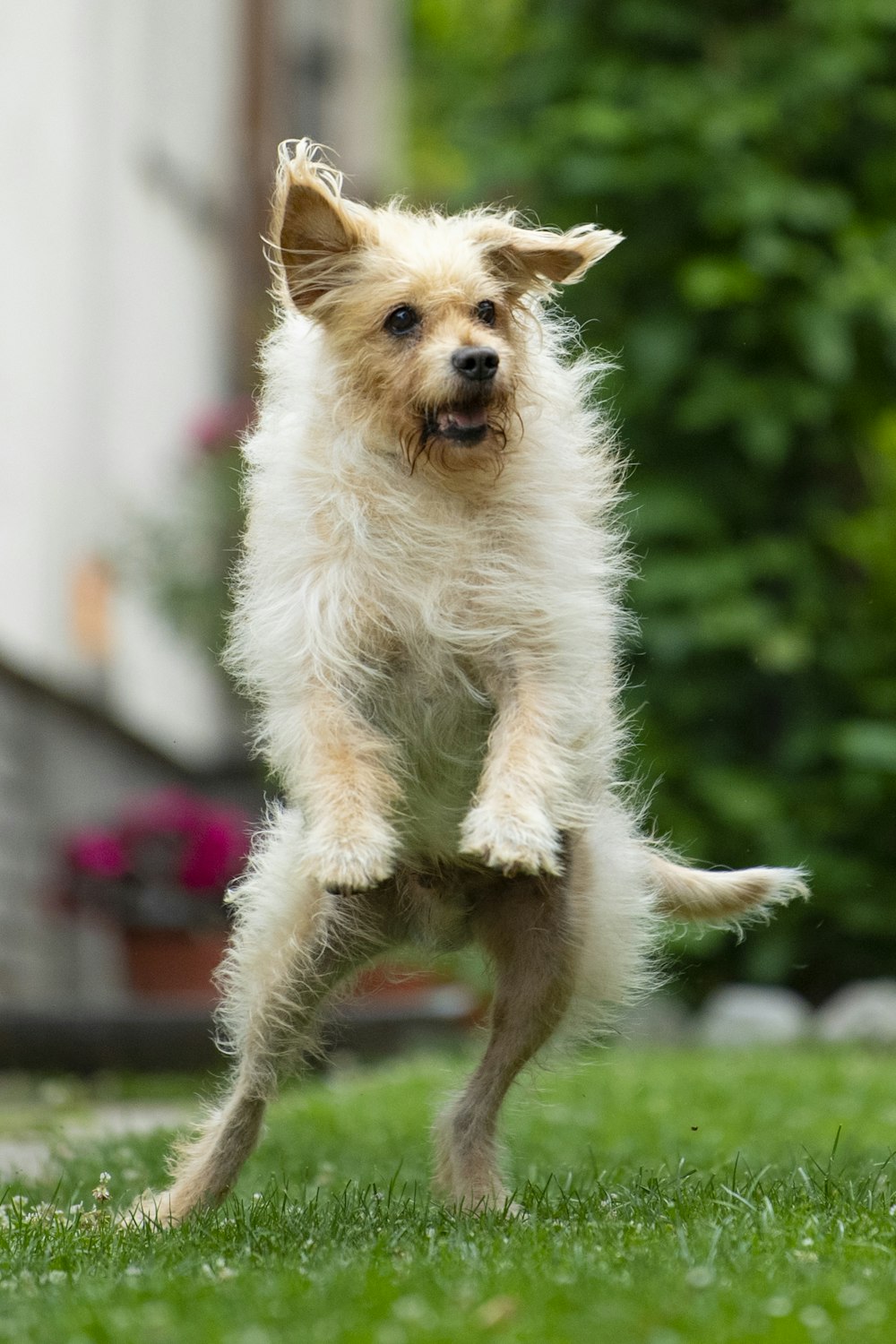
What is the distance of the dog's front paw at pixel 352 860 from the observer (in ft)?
12.9

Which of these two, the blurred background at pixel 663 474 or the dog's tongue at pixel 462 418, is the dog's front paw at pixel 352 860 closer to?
the dog's tongue at pixel 462 418

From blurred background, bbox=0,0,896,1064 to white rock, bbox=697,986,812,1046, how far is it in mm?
193

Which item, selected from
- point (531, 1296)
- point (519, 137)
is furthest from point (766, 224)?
point (531, 1296)

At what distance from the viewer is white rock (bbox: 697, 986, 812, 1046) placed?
10.6 metres

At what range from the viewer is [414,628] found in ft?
14.2

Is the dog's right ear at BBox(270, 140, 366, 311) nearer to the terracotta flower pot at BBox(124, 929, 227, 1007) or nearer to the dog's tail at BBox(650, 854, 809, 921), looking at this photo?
the dog's tail at BBox(650, 854, 809, 921)

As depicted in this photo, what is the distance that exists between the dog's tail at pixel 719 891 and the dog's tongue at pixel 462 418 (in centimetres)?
121

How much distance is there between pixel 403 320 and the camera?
14.2 ft

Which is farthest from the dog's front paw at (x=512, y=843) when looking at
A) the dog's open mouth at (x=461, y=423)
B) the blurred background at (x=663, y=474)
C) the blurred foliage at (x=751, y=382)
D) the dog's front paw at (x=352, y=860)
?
the blurred foliage at (x=751, y=382)

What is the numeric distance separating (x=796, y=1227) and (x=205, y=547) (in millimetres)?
9246

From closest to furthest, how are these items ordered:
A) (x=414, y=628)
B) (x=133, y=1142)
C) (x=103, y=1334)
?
(x=103, y=1334), (x=414, y=628), (x=133, y=1142)

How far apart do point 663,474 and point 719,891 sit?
624cm

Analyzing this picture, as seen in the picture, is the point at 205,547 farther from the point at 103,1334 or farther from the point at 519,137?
the point at 103,1334

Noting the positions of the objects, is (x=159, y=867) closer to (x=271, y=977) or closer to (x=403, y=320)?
(x=271, y=977)
